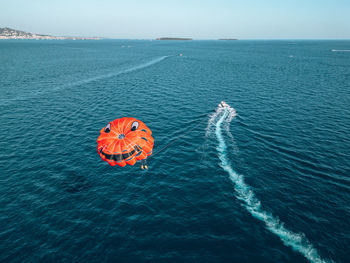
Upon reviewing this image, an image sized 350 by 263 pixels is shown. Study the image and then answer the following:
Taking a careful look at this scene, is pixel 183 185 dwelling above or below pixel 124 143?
below

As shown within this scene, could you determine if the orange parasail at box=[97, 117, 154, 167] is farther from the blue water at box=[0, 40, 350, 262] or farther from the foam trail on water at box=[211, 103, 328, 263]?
the foam trail on water at box=[211, 103, 328, 263]

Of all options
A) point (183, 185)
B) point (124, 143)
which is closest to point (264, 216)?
point (183, 185)

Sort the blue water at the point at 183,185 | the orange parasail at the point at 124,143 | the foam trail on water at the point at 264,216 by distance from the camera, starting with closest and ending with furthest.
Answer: the foam trail on water at the point at 264,216 < the blue water at the point at 183,185 < the orange parasail at the point at 124,143

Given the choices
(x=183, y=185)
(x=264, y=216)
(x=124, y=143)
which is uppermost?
(x=124, y=143)

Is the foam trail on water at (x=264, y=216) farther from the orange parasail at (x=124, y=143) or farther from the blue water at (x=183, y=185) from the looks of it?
the orange parasail at (x=124, y=143)

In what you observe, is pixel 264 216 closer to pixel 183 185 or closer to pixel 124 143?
pixel 183 185

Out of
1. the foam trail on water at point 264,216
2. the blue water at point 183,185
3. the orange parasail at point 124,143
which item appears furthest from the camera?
the orange parasail at point 124,143

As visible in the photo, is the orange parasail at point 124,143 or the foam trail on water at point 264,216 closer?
the foam trail on water at point 264,216

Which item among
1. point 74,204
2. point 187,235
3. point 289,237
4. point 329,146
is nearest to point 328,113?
point 329,146

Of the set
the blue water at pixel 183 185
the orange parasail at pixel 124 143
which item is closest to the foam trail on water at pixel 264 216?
the blue water at pixel 183 185

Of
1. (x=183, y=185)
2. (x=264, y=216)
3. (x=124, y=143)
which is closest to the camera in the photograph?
(x=264, y=216)
